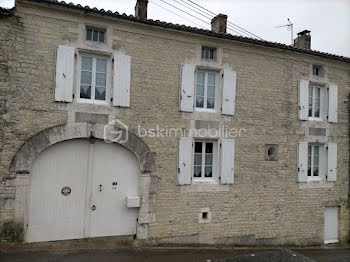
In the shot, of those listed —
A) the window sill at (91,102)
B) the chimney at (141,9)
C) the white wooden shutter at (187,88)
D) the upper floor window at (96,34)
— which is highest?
the chimney at (141,9)

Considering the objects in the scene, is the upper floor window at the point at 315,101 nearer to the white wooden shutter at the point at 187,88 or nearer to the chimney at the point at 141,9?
the white wooden shutter at the point at 187,88

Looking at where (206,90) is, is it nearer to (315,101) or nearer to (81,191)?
(315,101)

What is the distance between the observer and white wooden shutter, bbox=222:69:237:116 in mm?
7793

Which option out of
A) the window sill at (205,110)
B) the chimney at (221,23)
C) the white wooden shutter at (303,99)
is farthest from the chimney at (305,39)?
the window sill at (205,110)

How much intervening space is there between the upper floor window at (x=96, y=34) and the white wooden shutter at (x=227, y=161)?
4.08 meters

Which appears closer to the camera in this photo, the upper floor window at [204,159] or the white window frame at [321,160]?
the upper floor window at [204,159]

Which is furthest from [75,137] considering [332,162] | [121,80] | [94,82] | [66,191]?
[332,162]

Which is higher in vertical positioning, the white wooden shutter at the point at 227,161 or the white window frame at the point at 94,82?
the white window frame at the point at 94,82

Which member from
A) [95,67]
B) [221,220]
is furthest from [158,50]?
[221,220]

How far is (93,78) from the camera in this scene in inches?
265

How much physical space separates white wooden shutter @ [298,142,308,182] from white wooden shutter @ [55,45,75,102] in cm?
677

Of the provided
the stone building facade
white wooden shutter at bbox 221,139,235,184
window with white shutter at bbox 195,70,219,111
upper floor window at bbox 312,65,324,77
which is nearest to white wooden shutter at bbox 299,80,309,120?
the stone building facade

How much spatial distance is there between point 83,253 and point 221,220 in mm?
3633

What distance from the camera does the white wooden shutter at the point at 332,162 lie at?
30.1ft
